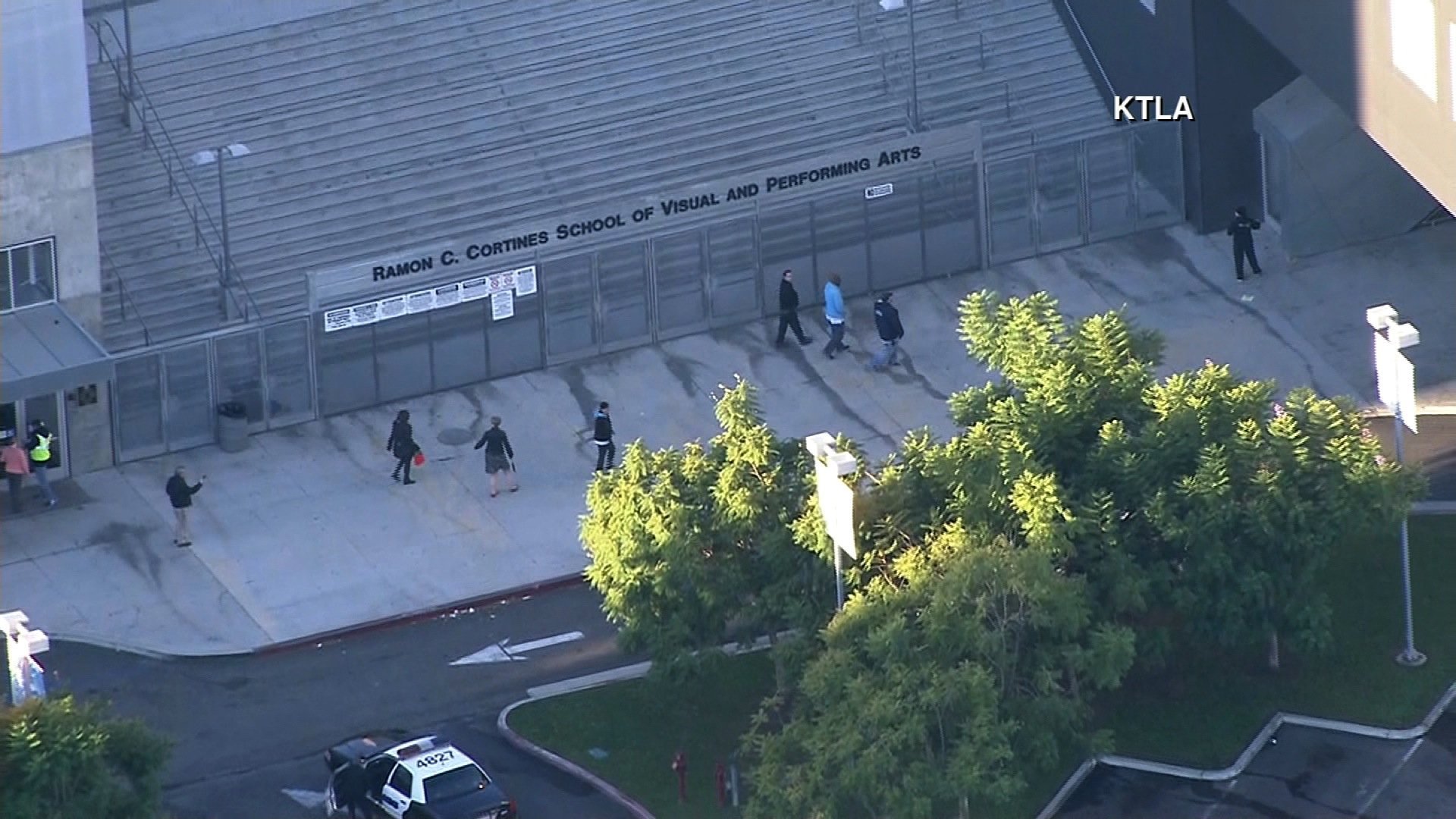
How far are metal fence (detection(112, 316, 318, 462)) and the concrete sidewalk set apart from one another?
35cm

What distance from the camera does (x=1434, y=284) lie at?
50.1 metres

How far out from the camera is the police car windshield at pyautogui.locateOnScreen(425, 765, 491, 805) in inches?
1439

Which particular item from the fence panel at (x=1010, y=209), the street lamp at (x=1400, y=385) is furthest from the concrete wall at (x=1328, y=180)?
the street lamp at (x=1400, y=385)

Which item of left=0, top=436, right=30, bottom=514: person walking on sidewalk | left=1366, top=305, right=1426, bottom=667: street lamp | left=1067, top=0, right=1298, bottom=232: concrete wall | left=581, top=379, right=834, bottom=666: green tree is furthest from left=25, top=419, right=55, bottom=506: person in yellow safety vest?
left=1067, top=0, right=1298, bottom=232: concrete wall

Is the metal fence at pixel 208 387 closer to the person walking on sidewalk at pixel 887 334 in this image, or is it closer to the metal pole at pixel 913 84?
the person walking on sidewalk at pixel 887 334

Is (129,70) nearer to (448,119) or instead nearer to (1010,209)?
(448,119)

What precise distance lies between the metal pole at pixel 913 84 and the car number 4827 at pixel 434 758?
19.4 meters

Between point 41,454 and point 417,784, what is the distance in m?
11.2

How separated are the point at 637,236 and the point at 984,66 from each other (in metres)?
7.96

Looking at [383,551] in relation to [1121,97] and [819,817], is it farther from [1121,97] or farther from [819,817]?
[1121,97]

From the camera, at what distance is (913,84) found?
174 feet

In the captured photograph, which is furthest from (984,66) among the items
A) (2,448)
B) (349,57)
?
(2,448)

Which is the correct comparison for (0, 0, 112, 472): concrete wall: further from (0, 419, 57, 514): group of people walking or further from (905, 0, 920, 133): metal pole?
(905, 0, 920, 133): metal pole

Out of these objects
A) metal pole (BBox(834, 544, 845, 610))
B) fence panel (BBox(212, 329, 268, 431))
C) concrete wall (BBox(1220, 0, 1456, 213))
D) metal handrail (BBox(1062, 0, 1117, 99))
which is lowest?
metal pole (BBox(834, 544, 845, 610))
